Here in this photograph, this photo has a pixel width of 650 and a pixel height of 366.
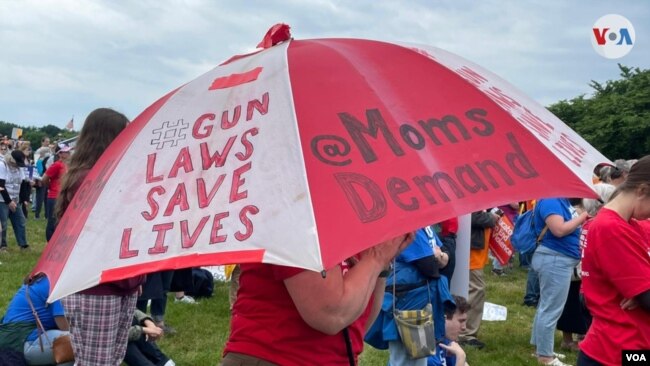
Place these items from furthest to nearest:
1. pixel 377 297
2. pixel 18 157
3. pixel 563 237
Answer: pixel 18 157 < pixel 563 237 < pixel 377 297

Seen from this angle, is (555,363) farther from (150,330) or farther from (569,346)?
(150,330)

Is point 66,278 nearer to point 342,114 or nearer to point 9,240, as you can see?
point 342,114

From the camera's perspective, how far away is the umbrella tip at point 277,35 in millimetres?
2141

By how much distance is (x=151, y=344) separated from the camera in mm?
5098

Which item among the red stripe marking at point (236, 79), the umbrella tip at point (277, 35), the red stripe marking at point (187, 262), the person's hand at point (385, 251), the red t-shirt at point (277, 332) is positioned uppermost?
the umbrella tip at point (277, 35)

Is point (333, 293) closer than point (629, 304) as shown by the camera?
Yes

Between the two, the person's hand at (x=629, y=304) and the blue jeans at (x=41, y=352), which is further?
the blue jeans at (x=41, y=352)

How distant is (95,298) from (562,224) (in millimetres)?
4282

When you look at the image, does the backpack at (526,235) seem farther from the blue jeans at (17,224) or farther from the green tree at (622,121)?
the green tree at (622,121)

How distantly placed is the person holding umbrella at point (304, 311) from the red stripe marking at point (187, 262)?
408 millimetres

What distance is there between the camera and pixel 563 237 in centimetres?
622

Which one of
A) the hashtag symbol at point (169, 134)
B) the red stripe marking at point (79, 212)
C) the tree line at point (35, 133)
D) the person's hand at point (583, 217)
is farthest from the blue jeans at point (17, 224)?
the tree line at point (35, 133)

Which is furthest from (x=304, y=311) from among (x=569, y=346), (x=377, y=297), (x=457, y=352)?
(x=569, y=346)

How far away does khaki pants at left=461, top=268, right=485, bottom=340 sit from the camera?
709cm
